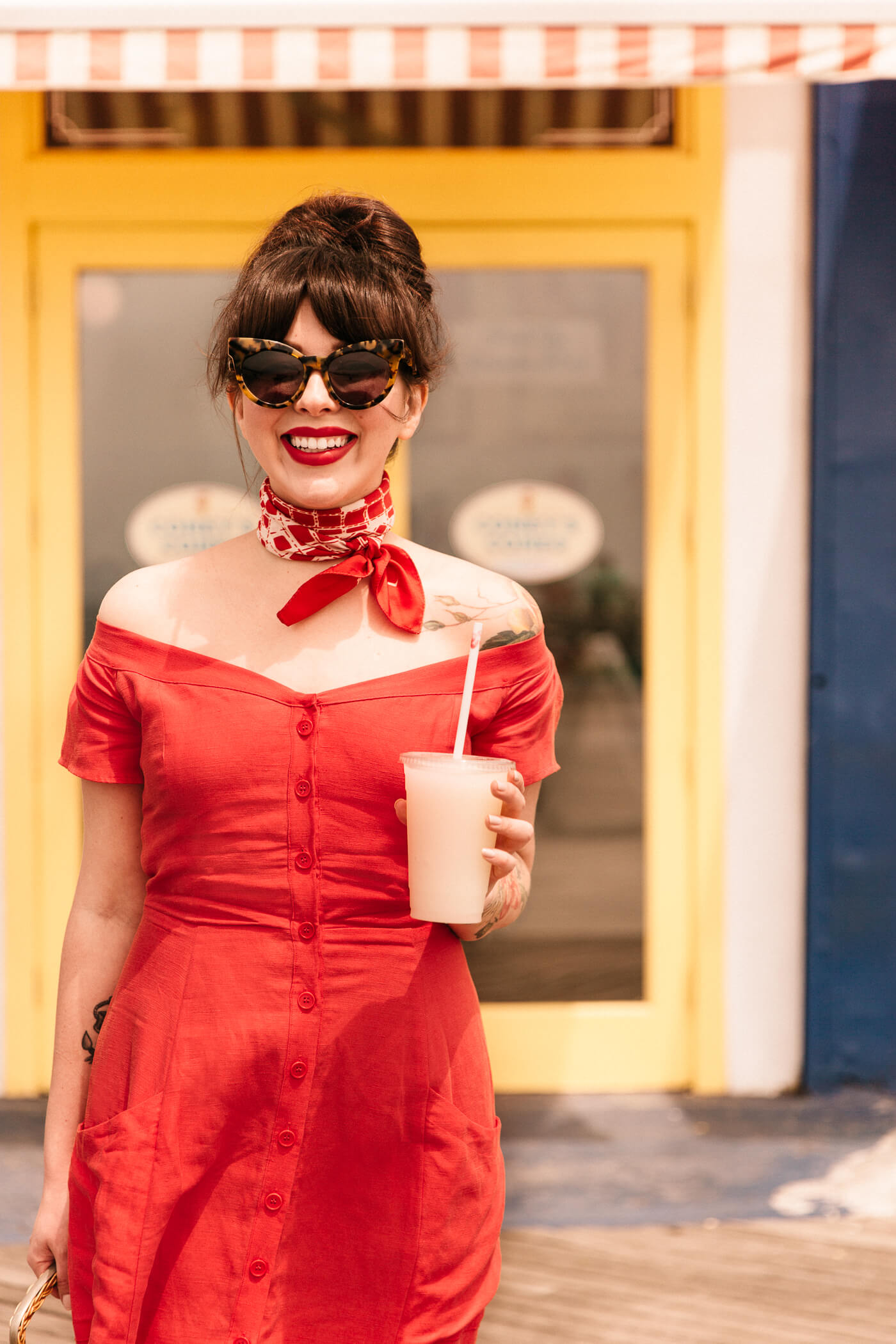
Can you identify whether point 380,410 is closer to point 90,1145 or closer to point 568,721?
point 90,1145

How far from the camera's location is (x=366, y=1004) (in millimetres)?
1501

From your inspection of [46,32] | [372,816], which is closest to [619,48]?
[46,32]

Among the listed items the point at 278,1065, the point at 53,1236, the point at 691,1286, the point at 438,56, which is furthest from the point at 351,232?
the point at 691,1286

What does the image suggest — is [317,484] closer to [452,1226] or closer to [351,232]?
[351,232]

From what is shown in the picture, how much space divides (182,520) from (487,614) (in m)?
2.94

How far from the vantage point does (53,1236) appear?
1596mm

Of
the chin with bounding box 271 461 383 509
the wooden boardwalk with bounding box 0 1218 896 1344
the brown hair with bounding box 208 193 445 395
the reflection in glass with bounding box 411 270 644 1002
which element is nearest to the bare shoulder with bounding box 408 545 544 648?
the chin with bounding box 271 461 383 509

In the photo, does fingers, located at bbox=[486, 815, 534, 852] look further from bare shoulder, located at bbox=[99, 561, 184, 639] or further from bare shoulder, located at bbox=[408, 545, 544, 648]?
bare shoulder, located at bbox=[99, 561, 184, 639]

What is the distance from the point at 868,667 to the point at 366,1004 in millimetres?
3185

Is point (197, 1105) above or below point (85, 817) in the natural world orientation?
below

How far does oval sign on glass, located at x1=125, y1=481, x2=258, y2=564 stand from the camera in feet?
14.3

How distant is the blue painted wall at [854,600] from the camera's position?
422 cm

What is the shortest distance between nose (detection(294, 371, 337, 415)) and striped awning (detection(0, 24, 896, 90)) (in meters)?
2.08

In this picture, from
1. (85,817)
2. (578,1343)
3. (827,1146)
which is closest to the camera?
(85,817)
